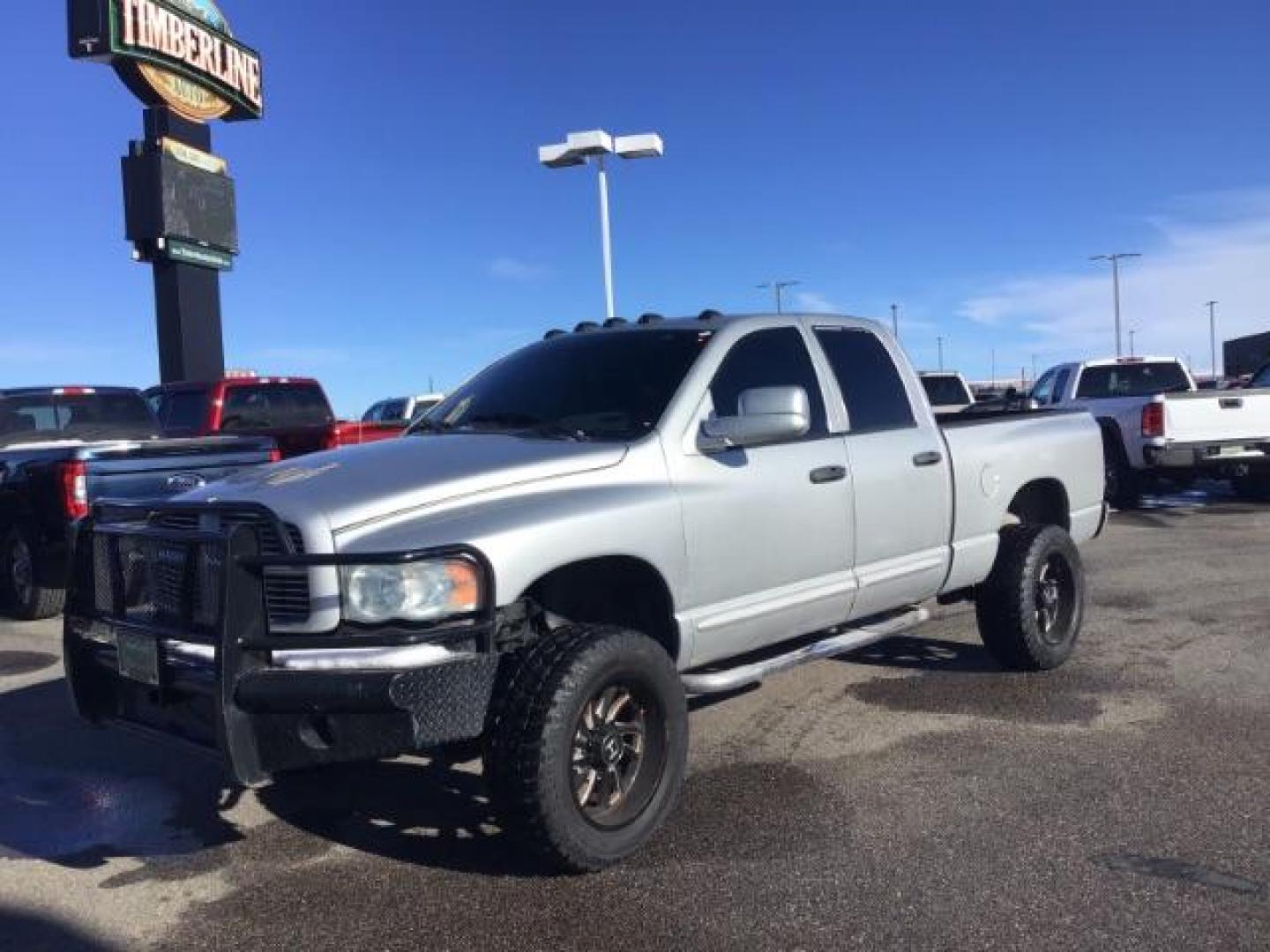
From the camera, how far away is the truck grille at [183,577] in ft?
11.5

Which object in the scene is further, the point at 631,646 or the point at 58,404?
the point at 58,404

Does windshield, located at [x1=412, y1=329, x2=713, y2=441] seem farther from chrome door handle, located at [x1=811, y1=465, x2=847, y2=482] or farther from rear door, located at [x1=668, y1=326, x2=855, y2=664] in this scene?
chrome door handle, located at [x1=811, y1=465, x2=847, y2=482]

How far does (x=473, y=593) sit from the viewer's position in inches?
138

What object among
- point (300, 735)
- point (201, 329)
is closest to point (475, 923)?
point (300, 735)

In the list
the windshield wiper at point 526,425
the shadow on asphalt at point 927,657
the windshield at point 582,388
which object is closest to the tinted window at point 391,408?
the shadow on asphalt at point 927,657

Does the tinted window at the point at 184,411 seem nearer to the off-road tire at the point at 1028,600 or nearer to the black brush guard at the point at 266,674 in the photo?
the black brush guard at the point at 266,674

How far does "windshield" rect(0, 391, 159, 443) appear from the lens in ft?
32.8

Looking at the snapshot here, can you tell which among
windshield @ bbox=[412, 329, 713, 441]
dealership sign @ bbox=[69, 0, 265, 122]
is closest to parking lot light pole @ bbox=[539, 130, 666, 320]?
dealership sign @ bbox=[69, 0, 265, 122]

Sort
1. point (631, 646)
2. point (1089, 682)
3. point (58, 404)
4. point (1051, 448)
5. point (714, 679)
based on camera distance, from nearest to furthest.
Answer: point (631, 646)
point (714, 679)
point (1089, 682)
point (1051, 448)
point (58, 404)

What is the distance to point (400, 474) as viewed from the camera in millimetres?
3947

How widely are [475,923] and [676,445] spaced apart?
74.0 inches

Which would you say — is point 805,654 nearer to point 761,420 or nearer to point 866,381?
point 761,420

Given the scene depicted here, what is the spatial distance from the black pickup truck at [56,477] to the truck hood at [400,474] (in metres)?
2.82

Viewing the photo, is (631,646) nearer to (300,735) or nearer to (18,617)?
(300,735)
